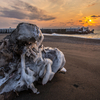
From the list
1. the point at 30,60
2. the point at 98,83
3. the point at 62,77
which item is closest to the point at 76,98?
the point at 62,77

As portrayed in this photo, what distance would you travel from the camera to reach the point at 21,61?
1.29 metres

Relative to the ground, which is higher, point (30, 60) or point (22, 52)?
point (22, 52)

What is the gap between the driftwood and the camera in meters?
1.17

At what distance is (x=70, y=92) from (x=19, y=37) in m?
1.22

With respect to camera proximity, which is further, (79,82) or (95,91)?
(79,82)

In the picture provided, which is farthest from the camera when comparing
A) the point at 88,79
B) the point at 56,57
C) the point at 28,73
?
the point at 88,79

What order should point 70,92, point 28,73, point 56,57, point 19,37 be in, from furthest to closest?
1. point 56,57
2. point 70,92
3. point 28,73
4. point 19,37

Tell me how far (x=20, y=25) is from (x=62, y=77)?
135 cm

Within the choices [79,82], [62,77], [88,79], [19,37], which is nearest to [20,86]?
[19,37]

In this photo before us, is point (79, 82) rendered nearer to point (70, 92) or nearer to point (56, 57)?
point (70, 92)

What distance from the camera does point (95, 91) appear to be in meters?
1.42

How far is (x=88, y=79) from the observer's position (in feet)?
5.78

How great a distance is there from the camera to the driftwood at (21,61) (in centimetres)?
117

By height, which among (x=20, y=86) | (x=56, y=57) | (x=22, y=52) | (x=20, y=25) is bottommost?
(x=20, y=86)
